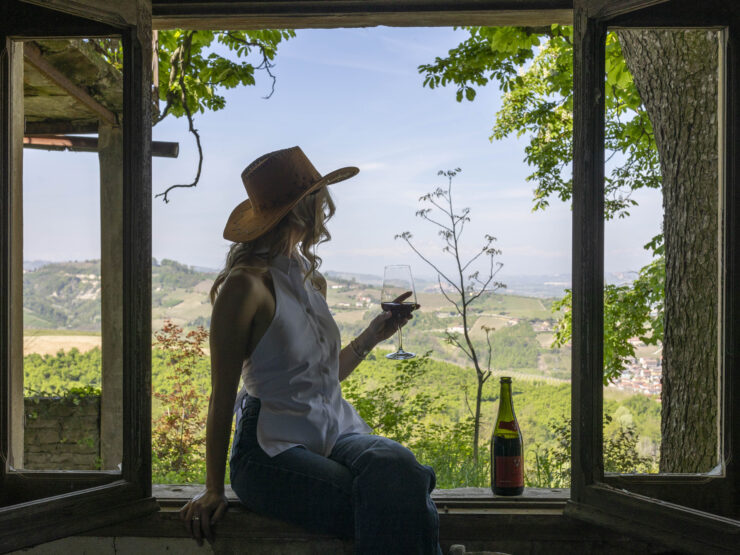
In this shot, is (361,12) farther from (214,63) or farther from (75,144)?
(75,144)

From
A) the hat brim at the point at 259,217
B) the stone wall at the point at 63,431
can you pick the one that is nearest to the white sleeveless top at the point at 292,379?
the hat brim at the point at 259,217

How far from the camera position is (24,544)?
1423mm

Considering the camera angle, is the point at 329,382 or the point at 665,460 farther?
the point at 665,460

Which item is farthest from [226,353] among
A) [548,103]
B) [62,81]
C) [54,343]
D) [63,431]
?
[548,103]

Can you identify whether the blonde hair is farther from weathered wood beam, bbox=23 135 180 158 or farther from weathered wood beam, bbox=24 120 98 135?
weathered wood beam, bbox=24 120 98 135

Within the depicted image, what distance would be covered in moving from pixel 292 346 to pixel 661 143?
5.64 ft

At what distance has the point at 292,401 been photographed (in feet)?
4.97

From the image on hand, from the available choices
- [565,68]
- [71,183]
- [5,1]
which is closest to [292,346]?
[5,1]

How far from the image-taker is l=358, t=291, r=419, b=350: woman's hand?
5.61 ft

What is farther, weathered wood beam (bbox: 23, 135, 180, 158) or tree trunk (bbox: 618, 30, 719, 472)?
weathered wood beam (bbox: 23, 135, 180, 158)

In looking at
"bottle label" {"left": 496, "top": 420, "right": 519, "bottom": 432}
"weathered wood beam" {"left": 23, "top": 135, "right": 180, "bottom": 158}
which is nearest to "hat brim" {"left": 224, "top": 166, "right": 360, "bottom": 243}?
"bottle label" {"left": 496, "top": 420, "right": 519, "bottom": 432}

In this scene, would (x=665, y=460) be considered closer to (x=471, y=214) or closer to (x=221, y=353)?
(x=221, y=353)

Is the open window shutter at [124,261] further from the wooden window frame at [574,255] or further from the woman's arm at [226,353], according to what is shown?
the woman's arm at [226,353]

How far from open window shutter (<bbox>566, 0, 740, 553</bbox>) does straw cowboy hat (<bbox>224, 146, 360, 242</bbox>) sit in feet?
2.35
